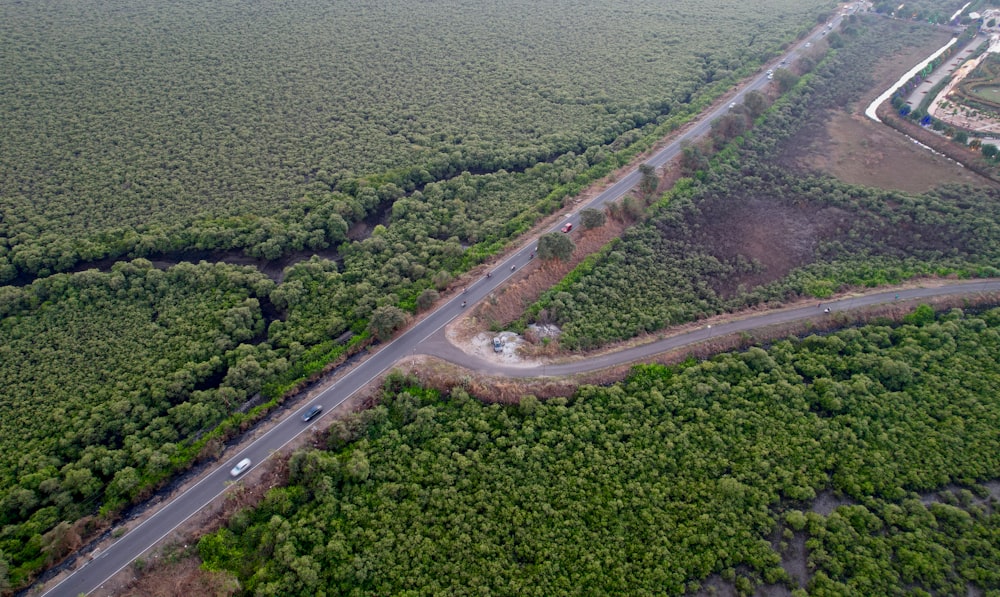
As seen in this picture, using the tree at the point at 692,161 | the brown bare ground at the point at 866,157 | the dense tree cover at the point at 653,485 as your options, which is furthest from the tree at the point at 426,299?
the brown bare ground at the point at 866,157

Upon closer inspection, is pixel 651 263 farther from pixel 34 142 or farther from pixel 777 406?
pixel 34 142

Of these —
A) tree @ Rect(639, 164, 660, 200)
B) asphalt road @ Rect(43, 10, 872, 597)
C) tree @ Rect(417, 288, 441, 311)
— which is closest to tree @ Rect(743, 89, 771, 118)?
tree @ Rect(639, 164, 660, 200)

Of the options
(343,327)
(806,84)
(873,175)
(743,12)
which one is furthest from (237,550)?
(743,12)

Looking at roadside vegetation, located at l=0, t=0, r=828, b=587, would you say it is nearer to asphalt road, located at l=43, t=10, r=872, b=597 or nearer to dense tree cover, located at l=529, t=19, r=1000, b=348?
asphalt road, located at l=43, t=10, r=872, b=597

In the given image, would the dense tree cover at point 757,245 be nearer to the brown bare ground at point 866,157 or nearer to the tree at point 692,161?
the tree at point 692,161

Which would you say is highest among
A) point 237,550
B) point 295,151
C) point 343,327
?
point 295,151

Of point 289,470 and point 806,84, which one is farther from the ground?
point 806,84
